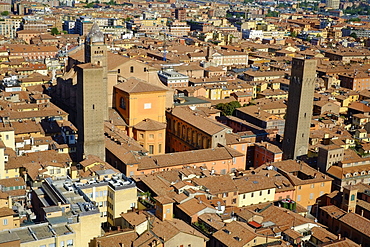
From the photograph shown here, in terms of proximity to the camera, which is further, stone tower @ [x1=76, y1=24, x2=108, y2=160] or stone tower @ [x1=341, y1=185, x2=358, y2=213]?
stone tower @ [x1=76, y1=24, x2=108, y2=160]

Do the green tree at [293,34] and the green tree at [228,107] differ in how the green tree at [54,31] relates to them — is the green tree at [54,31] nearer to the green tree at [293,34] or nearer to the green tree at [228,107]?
the green tree at [293,34]

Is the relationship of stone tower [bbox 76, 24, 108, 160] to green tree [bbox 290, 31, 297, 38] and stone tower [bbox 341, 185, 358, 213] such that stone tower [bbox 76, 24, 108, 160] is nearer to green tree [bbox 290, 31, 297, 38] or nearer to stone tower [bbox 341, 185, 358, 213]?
stone tower [bbox 341, 185, 358, 213]

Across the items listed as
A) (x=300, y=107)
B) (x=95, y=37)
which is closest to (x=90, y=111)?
(x=95, y=37)

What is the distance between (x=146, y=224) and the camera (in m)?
28.3

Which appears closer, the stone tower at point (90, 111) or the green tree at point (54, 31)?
the stone tower at point (90, 111)

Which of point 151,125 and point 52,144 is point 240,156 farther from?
point 52,144

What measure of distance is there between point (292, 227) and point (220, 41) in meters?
85.8

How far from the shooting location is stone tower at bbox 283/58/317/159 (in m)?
41.3

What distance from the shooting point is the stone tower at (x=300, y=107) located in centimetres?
4134

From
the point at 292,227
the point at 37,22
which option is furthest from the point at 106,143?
the point at 37,22

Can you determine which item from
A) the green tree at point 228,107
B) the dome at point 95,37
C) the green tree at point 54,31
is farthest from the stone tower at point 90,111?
the green tree at point 54,31

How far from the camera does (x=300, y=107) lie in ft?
136

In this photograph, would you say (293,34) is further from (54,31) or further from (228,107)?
(228,107)

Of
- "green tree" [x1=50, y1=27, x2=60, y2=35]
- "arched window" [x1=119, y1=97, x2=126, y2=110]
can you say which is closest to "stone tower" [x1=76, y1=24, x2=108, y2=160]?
"arched window" [x1=119, y1=97, x2=126, y2=110]
